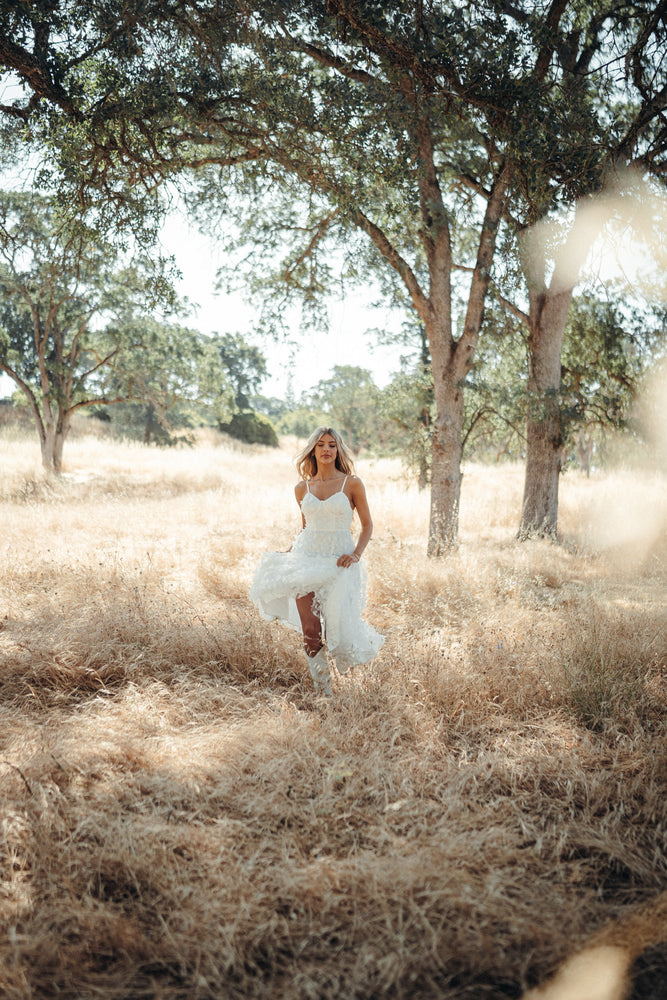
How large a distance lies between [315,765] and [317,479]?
2.21 m

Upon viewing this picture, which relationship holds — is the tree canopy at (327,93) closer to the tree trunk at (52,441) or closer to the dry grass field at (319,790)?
the dry grass field at (319,790)

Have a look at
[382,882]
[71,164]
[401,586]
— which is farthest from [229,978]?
[71,164]

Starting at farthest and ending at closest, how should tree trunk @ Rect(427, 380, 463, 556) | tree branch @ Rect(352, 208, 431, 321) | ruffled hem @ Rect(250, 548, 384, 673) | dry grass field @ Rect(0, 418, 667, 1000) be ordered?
tree trunk @ Rect(427, 380, 463, 556) → tree branch @ Rect(352, 208, 431, 321) → ruffled hem @ Rect(250, 548, 384, 673) → dry grass field @ Rect(0, 418, 667, 1000)

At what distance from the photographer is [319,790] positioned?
124 inches

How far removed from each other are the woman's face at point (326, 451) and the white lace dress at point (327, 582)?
0.68ft

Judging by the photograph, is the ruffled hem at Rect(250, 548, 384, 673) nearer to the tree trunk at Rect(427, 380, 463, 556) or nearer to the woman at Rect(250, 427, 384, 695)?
the woman at Rect(250, 427, 384, 695)

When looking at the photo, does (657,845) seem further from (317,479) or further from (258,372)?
(258,372)

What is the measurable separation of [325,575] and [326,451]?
38.3 inches

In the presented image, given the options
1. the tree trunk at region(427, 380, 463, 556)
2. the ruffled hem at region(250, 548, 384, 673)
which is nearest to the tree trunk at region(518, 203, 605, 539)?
the tree trunk at region(427, 380, 463, 556)

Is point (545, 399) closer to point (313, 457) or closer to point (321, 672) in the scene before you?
point (313, 457)

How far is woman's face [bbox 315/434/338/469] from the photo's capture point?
476 centimetres

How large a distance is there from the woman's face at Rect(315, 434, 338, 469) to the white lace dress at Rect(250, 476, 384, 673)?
21 cm

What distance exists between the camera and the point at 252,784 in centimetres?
323

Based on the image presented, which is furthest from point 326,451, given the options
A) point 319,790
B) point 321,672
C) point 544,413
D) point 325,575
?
point 544,413
